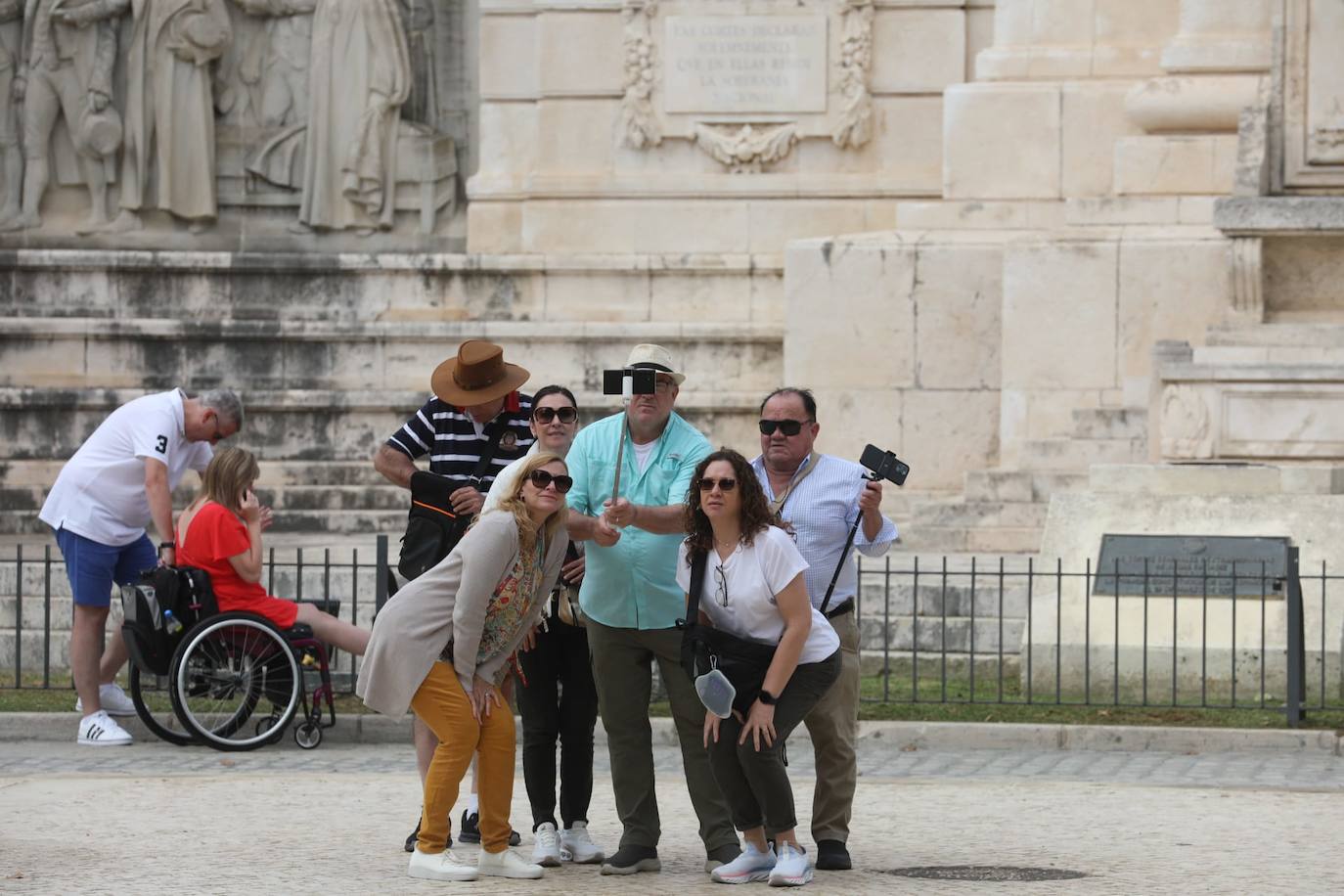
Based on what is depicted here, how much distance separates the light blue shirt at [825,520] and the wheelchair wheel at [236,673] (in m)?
3.60

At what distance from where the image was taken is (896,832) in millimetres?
9133

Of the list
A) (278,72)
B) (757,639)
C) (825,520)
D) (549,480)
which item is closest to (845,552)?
(825,520)

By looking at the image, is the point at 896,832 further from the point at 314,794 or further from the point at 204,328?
the point at 204,328

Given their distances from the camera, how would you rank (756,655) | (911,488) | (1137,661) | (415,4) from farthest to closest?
(415,4) → (911,488) → (1137,661) → (756,655)

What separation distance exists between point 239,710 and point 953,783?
320 centimetres

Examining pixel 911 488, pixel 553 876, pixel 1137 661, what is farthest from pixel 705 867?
pixel 911 488

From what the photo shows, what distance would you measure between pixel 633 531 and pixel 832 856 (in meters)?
1.23

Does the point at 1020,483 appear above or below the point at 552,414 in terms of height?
below

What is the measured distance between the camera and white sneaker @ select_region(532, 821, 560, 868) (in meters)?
8.48

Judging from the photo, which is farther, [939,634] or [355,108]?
[355,108]

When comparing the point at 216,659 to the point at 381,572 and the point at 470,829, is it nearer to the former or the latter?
the point at 381,572

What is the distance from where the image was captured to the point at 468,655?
813 centimetres

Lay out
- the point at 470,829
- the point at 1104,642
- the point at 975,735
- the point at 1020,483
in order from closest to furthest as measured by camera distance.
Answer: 1. the point at 470,829
2. the point at 975,735
3. the point at 1104,642
4. the point at 1020,483

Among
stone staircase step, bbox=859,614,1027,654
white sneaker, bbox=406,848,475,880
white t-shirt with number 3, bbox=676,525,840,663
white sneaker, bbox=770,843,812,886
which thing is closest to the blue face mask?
white t-shirt with number 3, bbox=676,525,840,663
